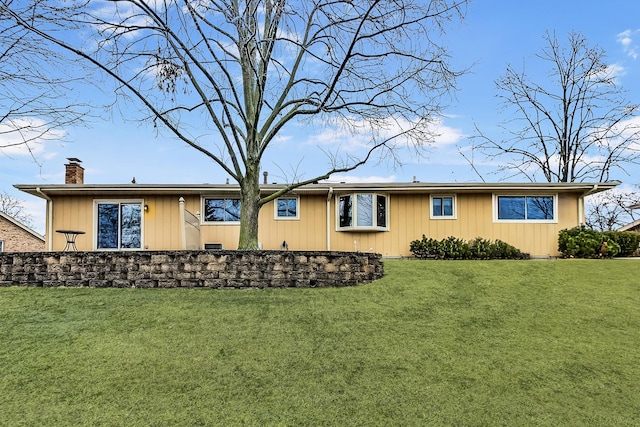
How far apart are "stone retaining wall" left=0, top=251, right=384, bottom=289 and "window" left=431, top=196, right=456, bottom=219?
6147 millimetres

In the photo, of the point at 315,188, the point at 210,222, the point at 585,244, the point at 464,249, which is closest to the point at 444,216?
the point at 464,249

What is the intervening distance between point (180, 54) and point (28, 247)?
1909 centimetres

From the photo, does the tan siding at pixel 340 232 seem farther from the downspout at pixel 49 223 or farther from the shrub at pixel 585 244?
the shrub at pixel 585 244

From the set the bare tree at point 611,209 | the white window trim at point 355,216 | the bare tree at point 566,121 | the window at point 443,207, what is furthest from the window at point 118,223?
the bare tree at point 611,209

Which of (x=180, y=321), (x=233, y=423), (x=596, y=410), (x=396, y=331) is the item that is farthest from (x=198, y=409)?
(x=596, y=410)

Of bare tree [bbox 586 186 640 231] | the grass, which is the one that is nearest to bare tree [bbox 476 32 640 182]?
bare tree [bbox 586 186 640 231]

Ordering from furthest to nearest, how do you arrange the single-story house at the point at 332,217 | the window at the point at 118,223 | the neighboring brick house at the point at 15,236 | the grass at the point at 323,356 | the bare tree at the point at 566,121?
the bare tree at the point at 566,121 < the neighboring brick house at the point at 15,236 < the window at the point at 118,223 < the single-story house at the point at 332,217 < the grass at the point at 323,356

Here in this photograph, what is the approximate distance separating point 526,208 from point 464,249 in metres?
2.42

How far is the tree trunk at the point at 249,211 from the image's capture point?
937 cm

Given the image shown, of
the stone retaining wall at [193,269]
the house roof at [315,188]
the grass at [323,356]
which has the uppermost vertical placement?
the house roof at [315,188]

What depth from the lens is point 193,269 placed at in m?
7.72

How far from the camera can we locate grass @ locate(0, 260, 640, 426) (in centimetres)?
385

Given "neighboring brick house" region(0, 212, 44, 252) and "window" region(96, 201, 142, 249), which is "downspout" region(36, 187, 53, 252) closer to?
"window" region(96, 201, 142, 249)

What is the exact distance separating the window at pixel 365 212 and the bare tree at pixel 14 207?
98.5 ft
